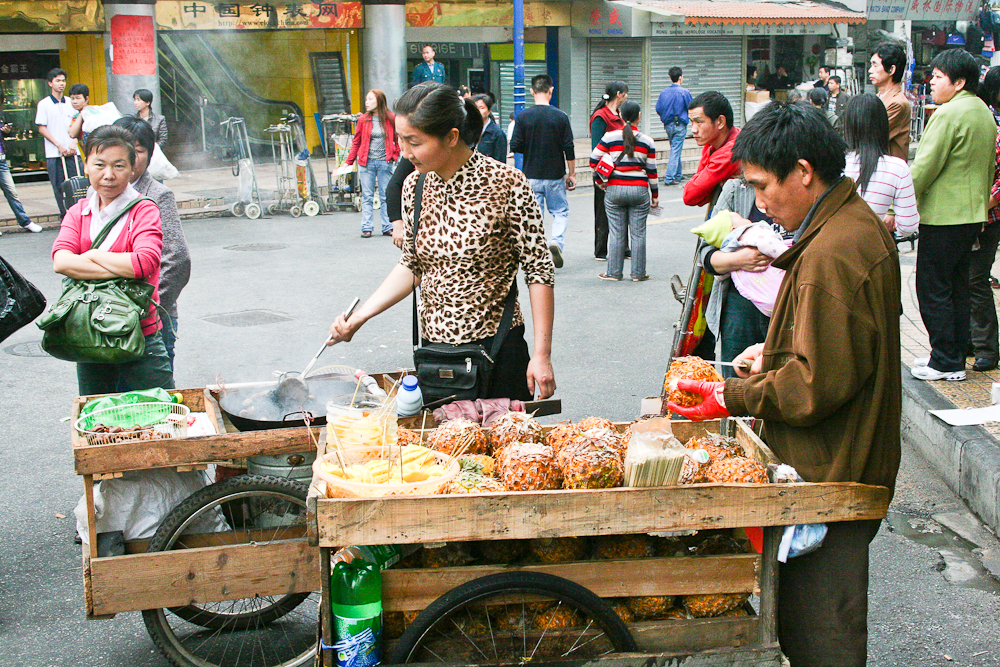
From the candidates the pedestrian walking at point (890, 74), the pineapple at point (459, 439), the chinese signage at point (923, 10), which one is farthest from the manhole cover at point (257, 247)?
the chinese signage at point (923, 10)

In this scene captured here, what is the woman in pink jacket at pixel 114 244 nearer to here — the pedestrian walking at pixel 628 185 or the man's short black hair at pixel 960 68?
the man's short black hair at pixel 960 68

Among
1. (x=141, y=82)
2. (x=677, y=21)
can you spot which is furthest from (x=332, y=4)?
(x=677, y=21)

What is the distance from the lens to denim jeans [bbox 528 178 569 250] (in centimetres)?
1130

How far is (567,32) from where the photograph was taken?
24578mm

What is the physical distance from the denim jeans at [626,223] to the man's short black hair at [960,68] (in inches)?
162

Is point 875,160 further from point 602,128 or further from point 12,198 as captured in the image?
point 12,198

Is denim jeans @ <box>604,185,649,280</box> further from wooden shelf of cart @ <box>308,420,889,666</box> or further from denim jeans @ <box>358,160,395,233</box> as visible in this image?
wooden shelf of cart @ <box>308,420,889,666</box>

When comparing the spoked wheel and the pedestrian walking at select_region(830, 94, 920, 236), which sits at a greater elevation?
the pedestrian walking at select_region(830, 94, 920, 236)

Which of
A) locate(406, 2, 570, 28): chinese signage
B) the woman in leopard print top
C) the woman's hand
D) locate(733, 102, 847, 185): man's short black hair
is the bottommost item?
the woman's hand

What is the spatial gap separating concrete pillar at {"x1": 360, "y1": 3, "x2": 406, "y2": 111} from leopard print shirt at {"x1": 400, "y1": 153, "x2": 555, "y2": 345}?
17183 mm

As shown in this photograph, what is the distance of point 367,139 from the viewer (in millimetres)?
13125

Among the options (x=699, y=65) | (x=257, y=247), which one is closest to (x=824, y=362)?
(x=257, y=247)

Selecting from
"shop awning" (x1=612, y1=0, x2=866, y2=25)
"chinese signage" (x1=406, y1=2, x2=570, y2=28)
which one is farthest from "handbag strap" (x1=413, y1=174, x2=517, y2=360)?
"shop awning" (x1=612, y1=0, x2=866, y2=25)

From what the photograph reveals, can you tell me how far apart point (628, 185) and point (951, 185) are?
4.28 m
